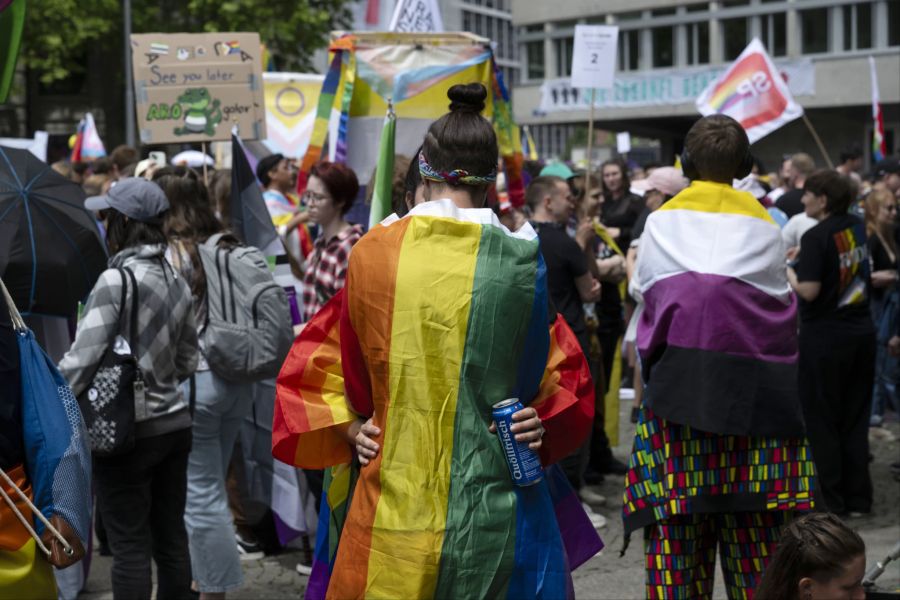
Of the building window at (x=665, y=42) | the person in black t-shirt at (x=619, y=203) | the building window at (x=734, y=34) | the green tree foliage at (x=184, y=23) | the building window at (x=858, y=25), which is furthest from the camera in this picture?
the building window at (x=665, y=42)

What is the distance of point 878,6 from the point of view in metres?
41.1

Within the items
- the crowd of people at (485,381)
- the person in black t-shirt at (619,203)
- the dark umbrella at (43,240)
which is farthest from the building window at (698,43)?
the dark umbrella at (43,240)

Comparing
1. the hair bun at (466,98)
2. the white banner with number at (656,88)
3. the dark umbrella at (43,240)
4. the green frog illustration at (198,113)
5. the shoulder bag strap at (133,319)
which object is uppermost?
the white banner with number at (656,88)

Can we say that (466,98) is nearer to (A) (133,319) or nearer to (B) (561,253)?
(A) (133,319)

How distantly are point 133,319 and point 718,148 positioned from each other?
7.13 feet

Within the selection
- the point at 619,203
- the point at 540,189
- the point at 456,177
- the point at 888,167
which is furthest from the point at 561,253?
the point at 888,167

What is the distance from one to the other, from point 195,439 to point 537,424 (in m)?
2.66

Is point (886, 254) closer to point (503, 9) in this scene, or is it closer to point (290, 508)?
point (290, 508)

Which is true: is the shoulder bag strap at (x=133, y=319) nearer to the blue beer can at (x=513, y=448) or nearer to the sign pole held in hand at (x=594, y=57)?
the blue beer can at (x=513, y=448)

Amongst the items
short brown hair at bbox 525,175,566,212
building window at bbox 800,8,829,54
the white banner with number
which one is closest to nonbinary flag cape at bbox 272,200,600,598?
short brown hair at bbox 525,175,566,212

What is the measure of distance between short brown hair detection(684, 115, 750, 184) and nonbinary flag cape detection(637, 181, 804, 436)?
2.2 inches

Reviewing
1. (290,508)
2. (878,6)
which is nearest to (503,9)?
(878,6)

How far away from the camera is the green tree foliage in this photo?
32.0 meters

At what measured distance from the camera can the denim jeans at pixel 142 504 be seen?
4.66m
